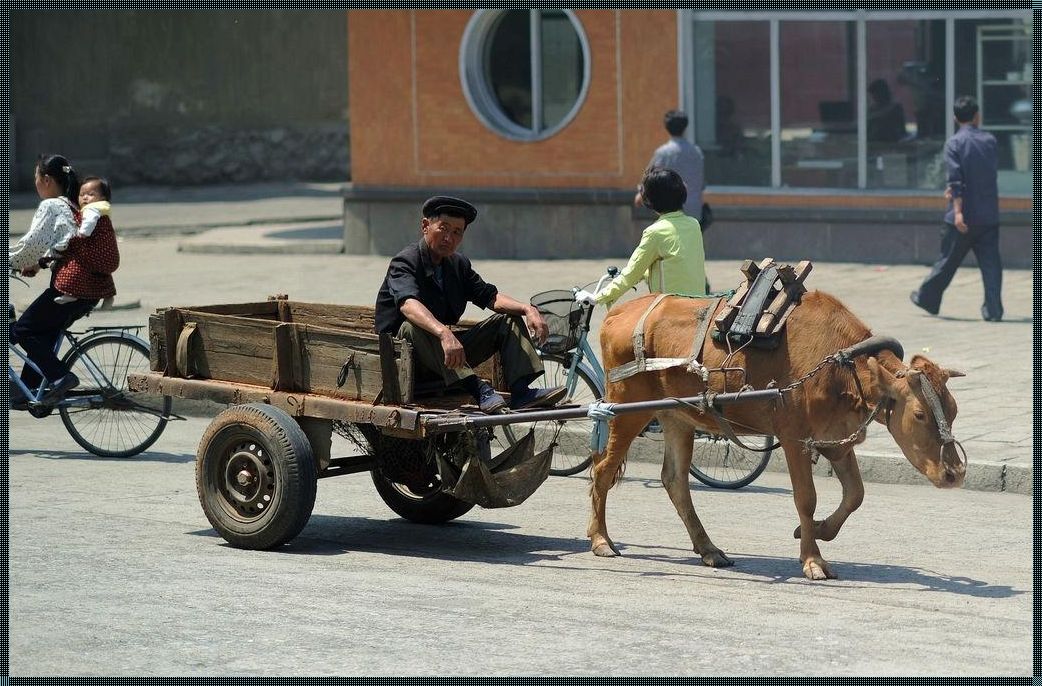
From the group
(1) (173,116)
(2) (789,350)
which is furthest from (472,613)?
(1) (173,116)

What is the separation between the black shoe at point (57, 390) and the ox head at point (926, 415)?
220 inches

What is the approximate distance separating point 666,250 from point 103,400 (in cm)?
389

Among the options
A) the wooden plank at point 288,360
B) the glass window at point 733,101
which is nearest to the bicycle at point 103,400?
the wooden plank at point 288,360

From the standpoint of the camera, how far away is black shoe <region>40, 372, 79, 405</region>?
11078 millimetres

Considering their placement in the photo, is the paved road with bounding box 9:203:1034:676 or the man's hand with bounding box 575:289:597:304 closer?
the paved road with bounding box 9:203:1034:676

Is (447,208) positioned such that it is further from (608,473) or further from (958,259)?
(958,259)

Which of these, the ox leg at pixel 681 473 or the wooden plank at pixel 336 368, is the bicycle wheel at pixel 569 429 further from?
the wooden plank at pixel 336 368

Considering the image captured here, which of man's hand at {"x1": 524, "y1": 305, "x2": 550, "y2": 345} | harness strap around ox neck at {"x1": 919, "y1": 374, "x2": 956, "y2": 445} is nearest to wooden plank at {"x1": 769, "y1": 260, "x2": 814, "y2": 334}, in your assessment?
harness strap around ox neck at {"x1": 919, "y1": 374, "x2": 956, "y2": 445}

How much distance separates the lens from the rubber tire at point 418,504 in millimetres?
9211

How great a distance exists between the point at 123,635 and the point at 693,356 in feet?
9.80

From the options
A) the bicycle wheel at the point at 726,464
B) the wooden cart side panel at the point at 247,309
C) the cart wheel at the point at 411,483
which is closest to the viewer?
the cart wheel at the point at 411,483

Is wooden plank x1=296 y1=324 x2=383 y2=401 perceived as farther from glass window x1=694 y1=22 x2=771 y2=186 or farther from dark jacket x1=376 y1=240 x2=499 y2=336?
glass window x1=694 y1=22 x2=771 y2=186

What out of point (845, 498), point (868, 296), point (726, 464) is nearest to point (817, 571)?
point (845, 498)

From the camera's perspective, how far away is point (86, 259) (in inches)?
436
